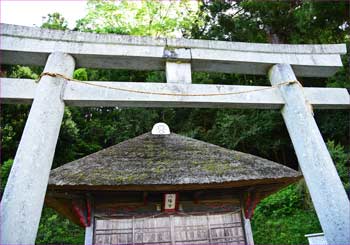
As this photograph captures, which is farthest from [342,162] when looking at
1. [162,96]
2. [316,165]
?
[162,96]

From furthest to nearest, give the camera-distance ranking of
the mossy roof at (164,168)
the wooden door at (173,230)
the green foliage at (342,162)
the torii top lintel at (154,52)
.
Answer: the green foliage at (342,162) < the wooden door at (173,230) < the mossy roof at (164,168) < the torii top lintel at (154,52)

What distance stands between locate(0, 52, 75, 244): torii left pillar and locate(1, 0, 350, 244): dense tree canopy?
29.6ft

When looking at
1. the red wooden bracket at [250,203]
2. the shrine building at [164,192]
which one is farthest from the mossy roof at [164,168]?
the red wooden bracket at [250,203]

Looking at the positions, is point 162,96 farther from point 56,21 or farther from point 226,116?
point 56,21

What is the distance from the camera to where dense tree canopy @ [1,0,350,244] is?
10.7m

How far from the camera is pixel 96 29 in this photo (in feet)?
55.4

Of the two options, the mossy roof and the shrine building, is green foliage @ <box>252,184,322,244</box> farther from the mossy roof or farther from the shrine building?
the mossy roof

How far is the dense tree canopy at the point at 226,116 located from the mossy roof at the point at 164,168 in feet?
17.9

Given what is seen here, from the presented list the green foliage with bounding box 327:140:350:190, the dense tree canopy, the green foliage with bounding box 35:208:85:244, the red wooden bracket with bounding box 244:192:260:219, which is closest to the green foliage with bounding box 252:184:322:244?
the dense tree canopy

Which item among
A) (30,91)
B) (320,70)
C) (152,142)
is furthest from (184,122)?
(30,91)

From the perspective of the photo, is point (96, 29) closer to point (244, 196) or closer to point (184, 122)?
point (184, 122)

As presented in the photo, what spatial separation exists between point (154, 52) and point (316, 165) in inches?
90.3

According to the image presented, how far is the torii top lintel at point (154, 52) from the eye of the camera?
11.0ft

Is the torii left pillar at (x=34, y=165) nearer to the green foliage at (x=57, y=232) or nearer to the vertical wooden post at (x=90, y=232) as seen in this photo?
the vertical wooden post at (x=90, y=232)
